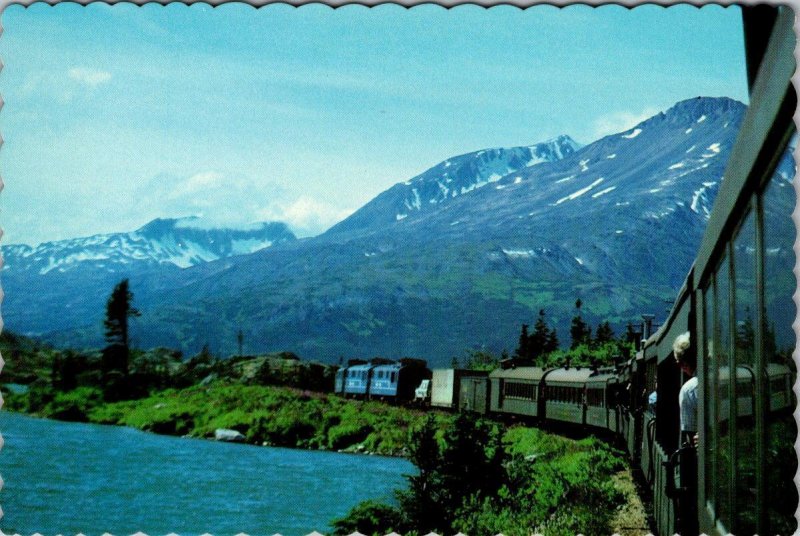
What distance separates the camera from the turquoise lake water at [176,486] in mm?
23766

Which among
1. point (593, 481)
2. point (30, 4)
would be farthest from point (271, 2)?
point (593, 481)

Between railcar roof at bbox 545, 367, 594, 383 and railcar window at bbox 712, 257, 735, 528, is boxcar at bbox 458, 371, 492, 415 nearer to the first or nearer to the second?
railcar roof at bbox 545, 367, 594, 383

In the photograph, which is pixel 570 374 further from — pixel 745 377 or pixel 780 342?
pixel 780 342

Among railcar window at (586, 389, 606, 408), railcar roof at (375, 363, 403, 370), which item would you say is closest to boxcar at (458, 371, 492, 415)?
railcar roof at (375, 363, 403, 370)

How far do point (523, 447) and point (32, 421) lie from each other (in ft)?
126

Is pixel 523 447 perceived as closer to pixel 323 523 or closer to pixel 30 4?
pixel 323 523

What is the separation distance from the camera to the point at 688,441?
18.9 feet

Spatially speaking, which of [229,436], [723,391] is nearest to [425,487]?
[723,391]

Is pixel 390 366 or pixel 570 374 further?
pixel 390 366

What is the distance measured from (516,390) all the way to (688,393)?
3507 centimetres

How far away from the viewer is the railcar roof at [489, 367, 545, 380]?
3838 cm

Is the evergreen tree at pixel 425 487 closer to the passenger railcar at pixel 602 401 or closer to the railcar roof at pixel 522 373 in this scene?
the passenger railcar at pixel 602 401

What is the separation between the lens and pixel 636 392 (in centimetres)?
1778

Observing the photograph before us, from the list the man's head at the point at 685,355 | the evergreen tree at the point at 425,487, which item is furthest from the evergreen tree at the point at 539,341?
the man's head at the point at 685,355
